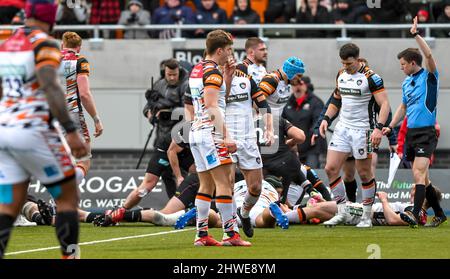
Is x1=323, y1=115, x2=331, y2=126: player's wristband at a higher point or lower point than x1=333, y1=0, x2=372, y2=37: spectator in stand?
lower

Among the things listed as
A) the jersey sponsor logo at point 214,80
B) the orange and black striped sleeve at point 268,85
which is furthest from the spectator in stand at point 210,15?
the jersey sponsor logo at point 214,80

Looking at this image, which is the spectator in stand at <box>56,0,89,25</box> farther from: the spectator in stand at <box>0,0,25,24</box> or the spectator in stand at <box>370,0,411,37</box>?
the spectator in stand at <box>370,0,411,37</box>

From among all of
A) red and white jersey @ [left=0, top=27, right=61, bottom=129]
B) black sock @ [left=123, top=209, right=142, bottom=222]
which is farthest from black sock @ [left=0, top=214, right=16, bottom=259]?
black sock @ [left=123, top=209, right=142, bottom=222]

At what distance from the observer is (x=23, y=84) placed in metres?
8.51

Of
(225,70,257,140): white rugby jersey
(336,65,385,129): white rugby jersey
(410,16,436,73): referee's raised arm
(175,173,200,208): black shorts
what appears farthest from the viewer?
(175,173,200,208): black shorts

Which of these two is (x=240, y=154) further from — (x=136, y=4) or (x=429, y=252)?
(x=136, y=4)

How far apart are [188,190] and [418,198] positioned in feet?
10.6

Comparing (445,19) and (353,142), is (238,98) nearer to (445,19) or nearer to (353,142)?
(353,142)

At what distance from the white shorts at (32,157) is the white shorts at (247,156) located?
185 inches

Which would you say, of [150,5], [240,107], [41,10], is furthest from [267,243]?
[150,5]

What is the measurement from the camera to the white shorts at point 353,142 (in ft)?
52.4

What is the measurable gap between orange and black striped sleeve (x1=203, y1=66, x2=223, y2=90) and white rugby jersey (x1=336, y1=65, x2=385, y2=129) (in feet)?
14.8

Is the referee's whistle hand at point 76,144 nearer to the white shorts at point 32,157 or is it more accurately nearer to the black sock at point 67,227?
the white shorts at point 32,157

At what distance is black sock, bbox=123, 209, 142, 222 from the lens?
1552 centimetres
